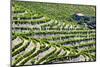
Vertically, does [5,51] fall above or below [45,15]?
below

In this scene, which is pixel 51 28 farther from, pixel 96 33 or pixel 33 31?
pixel 96 33

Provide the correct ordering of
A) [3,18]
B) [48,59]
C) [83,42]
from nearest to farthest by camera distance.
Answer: [3,18] < [48,59] < [83,42]

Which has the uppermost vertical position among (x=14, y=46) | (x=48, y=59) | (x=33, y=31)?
(x=33, y=31)

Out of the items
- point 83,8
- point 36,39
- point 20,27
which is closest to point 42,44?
point 36,39

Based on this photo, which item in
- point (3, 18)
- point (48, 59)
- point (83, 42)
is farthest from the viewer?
point (83, 42)

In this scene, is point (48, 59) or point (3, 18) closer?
point (3, 18)

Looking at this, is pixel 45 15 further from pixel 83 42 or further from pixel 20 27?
pixel 83 42

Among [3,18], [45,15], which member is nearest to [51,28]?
[45,15]
